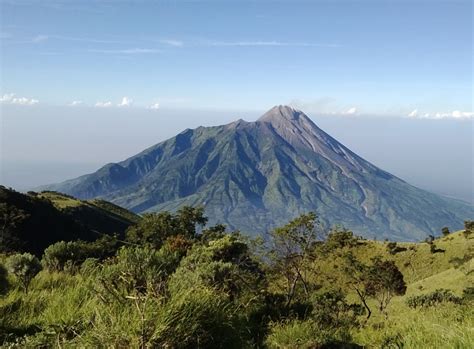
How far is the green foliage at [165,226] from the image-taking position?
70.5m

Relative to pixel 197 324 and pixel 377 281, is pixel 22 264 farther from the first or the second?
pixel 377 281

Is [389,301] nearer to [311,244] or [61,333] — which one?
[311,244]

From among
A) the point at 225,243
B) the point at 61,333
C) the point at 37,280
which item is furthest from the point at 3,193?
the point at 61,333

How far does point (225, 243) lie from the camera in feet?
144

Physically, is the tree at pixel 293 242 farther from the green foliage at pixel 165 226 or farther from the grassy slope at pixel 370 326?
the grassy slope at pixel 370 326

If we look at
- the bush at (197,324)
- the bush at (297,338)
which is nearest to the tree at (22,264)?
the bush at (297,338)

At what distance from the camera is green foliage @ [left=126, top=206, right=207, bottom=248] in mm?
70500

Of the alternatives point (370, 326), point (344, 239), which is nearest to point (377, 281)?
point (344, 239)

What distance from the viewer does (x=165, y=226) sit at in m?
71.4

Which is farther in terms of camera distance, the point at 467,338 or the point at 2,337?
the point at 2,337

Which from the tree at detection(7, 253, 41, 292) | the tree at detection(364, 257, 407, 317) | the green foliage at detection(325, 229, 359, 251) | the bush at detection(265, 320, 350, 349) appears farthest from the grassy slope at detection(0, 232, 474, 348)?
the green foliage at detection(325, 229, 359, 251)

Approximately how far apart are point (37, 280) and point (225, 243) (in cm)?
3520

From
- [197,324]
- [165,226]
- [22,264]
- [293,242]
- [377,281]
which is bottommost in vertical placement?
[377,281]

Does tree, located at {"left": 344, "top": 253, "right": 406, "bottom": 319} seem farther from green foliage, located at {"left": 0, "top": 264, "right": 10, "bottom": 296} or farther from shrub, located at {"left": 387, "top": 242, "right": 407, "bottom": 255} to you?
green foliage, located at {"left": 0, "top": 264, "right": 10, "bottom": 296}
